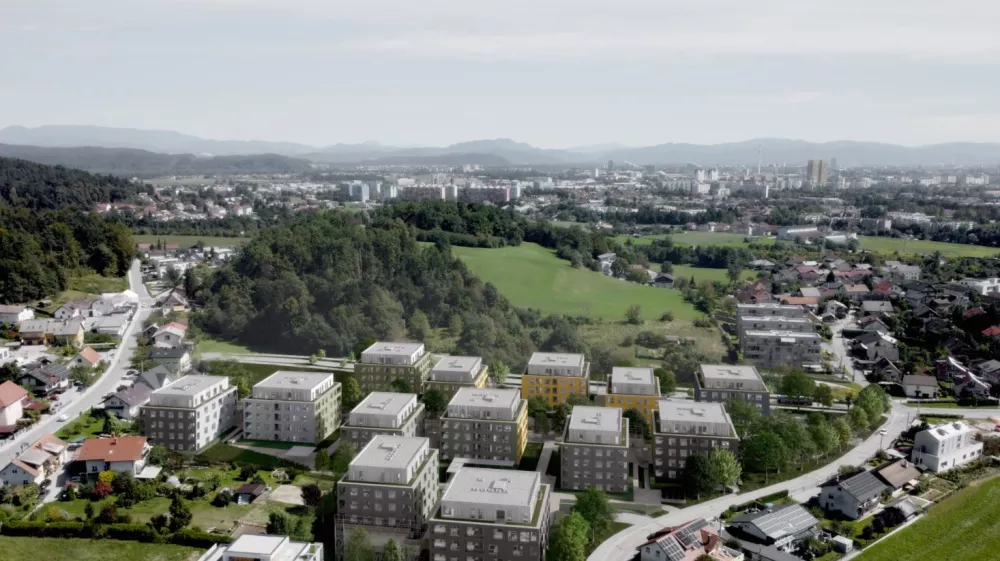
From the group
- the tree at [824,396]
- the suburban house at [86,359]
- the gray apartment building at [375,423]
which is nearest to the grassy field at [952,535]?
the tree at [824,396]

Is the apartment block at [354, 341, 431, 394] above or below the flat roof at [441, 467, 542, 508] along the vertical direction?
below

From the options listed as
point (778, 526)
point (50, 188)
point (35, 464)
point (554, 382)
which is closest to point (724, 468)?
point (778, 526)

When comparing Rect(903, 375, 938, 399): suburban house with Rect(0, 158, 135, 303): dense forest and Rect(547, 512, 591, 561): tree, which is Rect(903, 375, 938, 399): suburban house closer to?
Rect(547, 512, 591, 561): tree

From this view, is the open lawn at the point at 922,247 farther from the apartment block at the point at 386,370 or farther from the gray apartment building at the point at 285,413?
the gray apartment building at the point at 285,413

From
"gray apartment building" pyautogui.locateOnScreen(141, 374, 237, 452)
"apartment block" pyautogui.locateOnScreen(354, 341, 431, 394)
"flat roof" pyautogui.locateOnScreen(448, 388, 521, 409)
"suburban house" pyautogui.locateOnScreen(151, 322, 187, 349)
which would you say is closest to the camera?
"flat roof" pyautogui.locateOnScreen(448, 388, 521, 409)

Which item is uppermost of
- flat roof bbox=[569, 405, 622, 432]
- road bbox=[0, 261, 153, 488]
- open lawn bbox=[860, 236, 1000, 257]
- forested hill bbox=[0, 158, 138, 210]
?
forested hill bbox=[0, 158, 138, 210]

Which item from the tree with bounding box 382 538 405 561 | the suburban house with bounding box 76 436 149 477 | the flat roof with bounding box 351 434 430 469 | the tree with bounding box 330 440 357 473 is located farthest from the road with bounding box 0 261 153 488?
the tree with bounding box 382 538 405 561

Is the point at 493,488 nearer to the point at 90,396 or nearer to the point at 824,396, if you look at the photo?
the point at 824,396
